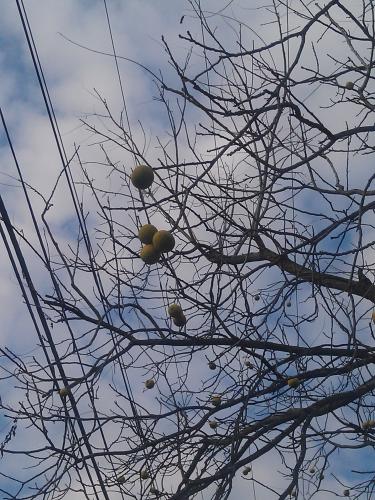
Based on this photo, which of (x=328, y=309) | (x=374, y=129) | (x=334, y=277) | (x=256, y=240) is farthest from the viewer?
(x=256, y=240)

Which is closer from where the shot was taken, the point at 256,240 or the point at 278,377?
the point at 278,377

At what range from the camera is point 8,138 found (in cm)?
344

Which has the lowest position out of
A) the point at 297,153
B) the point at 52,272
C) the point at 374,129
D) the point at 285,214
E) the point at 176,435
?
the point at 176,435

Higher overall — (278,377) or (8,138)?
(8,138)

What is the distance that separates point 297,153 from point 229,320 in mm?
868

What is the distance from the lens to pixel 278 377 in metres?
3.10

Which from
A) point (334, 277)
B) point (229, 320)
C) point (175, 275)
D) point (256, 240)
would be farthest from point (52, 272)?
point (334, 277)

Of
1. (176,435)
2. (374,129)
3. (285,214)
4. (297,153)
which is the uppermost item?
(297,153)

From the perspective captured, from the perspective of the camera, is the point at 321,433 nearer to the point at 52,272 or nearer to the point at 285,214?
the point at 285,214

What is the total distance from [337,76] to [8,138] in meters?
1.78

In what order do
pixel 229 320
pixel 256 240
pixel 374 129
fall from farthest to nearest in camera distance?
pixel 256 240
pixel 229 320
pixel 374 129

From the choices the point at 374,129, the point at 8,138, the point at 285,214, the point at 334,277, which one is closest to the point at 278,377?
the point at 334,277

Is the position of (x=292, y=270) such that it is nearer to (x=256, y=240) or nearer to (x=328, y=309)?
(x=256, y=240)

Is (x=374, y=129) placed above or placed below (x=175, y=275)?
above
